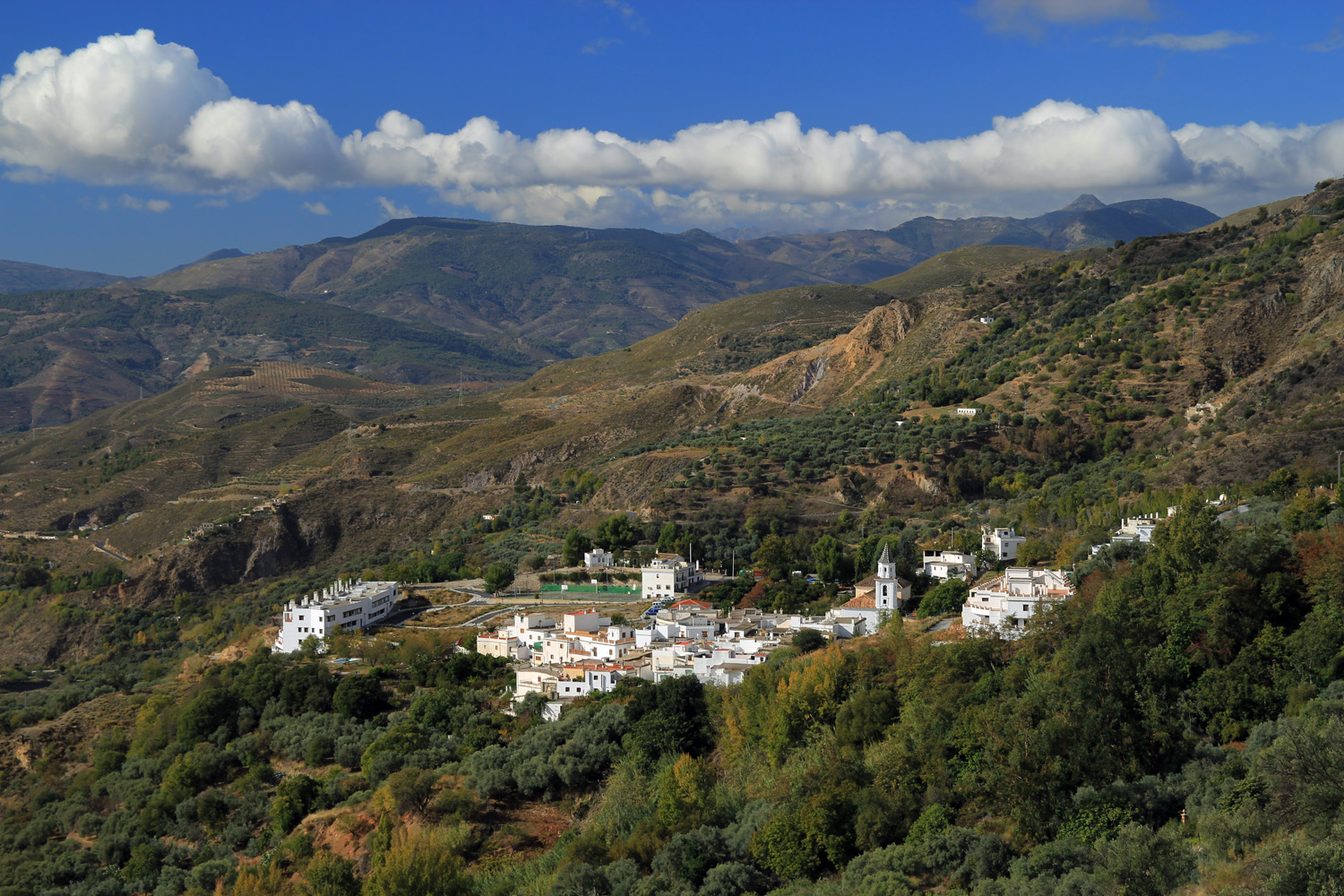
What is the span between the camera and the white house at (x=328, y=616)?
48844mm

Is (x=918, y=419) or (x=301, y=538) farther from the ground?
(x=918, y=419)

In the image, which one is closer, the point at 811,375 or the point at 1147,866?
the point at 1147,866

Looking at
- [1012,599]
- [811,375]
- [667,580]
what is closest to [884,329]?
[811,375]

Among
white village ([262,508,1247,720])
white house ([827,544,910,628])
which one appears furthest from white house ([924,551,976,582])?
white house ([827,544,910,628])

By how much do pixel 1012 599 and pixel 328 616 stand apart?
28.4 m

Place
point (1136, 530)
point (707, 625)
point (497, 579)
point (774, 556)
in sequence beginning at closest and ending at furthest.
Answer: point (707, 625), point (1136, 530), point (774, 556), point (497, 579)

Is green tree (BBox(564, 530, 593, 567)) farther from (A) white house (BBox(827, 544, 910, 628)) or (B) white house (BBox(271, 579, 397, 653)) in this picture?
(A) white house (BBox(827, 544, 910, 628))

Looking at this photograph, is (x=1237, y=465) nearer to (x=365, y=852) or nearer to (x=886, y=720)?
Result: (x=886, y=720)

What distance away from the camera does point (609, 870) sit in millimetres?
24375

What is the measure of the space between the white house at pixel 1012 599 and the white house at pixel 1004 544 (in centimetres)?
691

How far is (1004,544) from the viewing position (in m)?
44.3

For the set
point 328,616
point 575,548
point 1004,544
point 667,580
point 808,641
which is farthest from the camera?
point 575,548

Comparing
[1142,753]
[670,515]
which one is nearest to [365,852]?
[1142,753]

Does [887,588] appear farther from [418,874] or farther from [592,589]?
[418,874]
